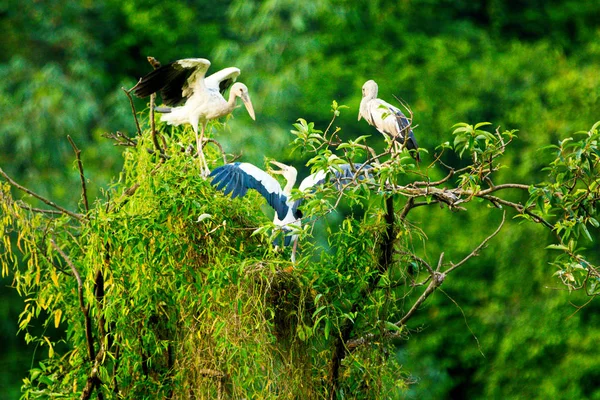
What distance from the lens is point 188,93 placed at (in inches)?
222

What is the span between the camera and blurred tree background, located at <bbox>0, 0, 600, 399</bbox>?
11.7 m

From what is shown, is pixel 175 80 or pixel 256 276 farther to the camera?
pixel 175 80

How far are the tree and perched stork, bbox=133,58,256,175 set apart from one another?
60cm

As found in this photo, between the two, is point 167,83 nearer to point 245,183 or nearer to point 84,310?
point 245,183

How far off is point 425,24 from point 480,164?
1334cm

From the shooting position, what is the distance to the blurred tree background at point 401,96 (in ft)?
38.3

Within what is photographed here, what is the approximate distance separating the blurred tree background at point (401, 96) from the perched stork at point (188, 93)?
3.93m

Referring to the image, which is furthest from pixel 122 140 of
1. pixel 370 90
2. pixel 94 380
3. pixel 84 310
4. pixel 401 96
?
pixel 401 96

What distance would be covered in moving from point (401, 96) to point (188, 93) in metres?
9.48

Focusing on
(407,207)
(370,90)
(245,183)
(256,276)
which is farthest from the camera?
(370,90)

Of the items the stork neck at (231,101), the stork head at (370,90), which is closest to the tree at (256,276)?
the stork neck at (231,101)

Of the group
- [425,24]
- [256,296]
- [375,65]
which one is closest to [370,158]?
[256,296]

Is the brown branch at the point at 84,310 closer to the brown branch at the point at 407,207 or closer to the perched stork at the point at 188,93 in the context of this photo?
the perched stork at the point at 188,93

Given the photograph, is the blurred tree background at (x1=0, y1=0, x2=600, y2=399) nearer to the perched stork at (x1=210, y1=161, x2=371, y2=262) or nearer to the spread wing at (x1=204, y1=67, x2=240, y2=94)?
the spread wing at (x1=204, y1=67, x2=240, y2=94)
